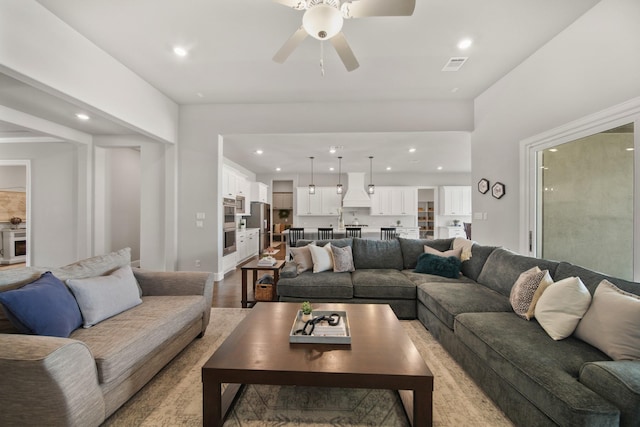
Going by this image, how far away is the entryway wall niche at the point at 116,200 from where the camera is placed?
482 cm

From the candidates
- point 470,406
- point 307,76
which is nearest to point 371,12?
point 307,76

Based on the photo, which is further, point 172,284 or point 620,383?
point 172,284

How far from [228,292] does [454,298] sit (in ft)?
10.5

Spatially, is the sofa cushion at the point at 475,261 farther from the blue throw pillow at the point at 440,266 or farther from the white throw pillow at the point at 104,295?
the white throw pillow at the point at 104,295

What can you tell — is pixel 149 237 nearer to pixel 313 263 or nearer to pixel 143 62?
pixel 143 62

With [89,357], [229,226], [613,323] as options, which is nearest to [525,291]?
[613,323]

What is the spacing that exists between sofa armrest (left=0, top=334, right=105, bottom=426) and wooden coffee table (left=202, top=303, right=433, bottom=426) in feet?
1.98

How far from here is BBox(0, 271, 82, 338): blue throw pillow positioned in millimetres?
1495

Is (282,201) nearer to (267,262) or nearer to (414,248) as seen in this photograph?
(267,262)

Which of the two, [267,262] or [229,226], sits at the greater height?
[229,226]

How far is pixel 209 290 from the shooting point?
8.77 ft

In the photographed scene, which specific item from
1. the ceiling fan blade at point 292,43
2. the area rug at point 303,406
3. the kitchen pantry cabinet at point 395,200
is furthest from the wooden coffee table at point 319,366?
the kitchen pantry cabinet at point 395,200

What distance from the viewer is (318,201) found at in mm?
8984

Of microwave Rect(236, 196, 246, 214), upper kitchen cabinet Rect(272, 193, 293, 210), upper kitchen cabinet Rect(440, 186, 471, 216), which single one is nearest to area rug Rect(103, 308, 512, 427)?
microwave Rect(236, 196, 246, 214)
